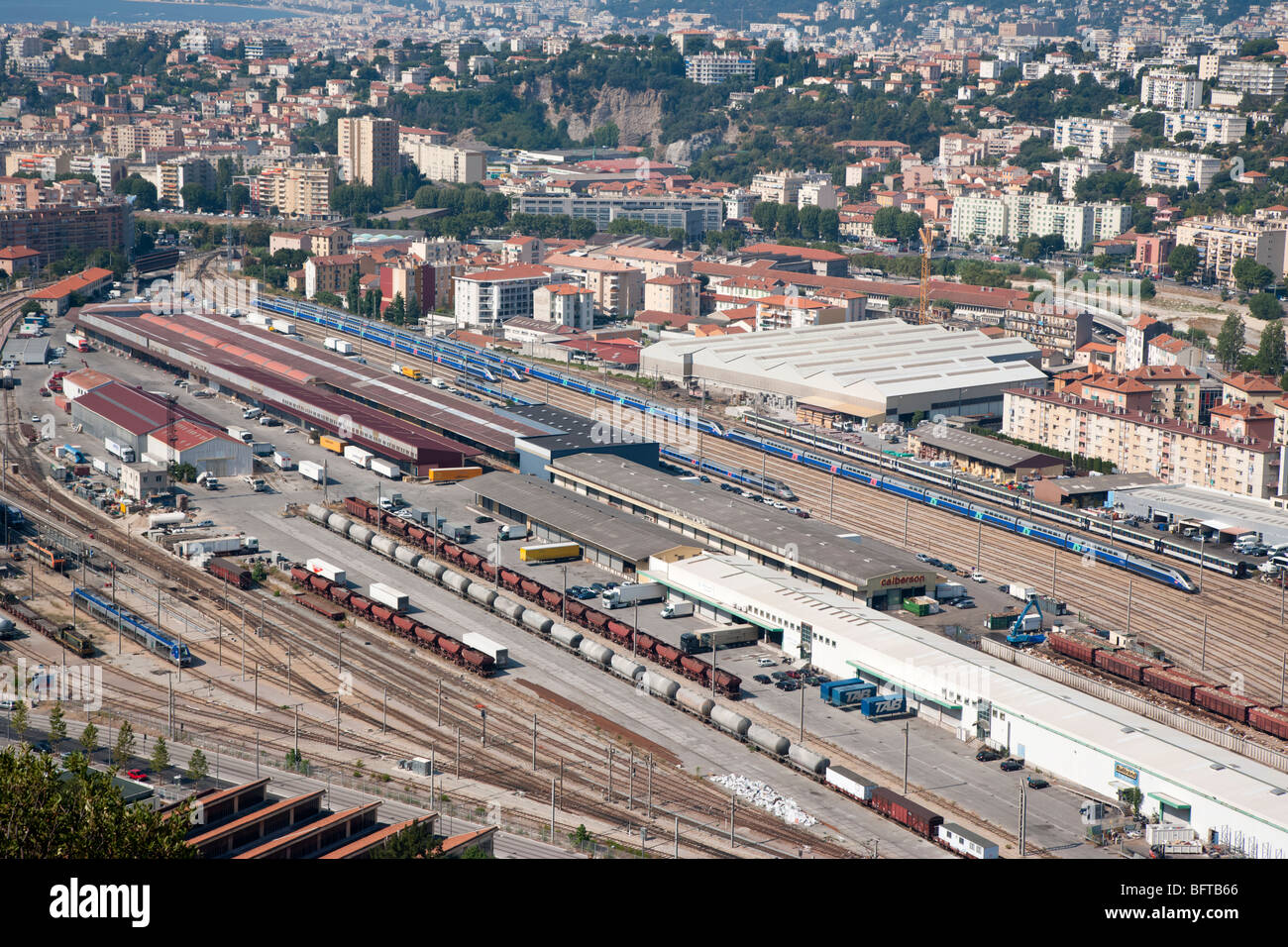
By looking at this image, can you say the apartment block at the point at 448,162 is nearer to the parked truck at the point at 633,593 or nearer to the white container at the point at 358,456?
the white container at the point at 358,456

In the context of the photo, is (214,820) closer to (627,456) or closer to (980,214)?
(627,456)

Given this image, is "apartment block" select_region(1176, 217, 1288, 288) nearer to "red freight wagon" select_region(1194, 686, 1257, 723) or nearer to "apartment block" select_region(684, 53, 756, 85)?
"red freight wagon" select_region(1194, 686, 1257, 723)

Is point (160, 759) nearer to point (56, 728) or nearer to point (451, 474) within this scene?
point (56, 728)

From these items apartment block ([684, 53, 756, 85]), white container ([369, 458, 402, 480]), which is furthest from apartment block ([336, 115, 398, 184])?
white container ([369, 458, 402, 480])
